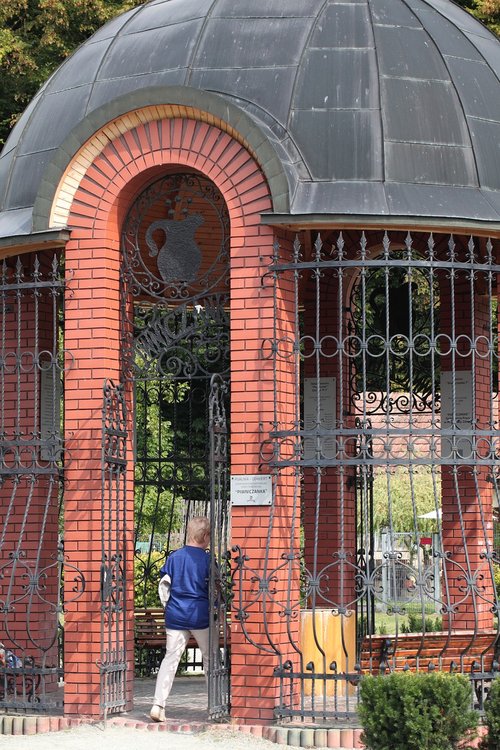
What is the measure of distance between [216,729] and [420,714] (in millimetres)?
2280

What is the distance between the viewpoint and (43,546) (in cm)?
1268

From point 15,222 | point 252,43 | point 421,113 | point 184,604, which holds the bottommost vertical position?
point 184,604

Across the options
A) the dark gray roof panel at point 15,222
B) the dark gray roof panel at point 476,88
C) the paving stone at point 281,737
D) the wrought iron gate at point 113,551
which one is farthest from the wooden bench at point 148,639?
the dark gray roof panel at point 476,88

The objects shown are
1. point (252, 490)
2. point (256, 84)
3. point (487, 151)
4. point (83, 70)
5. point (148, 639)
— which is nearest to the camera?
point (252, 490)

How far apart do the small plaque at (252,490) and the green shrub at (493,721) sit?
2.64m

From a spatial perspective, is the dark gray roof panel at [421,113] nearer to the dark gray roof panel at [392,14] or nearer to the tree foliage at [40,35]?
the dark gray roof panel at [392,14]

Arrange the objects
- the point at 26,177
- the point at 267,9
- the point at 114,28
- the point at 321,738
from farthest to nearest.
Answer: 1. the point at 114,28
2. the point at 26,177
3. the point at 267,9
4. the point at 321,738

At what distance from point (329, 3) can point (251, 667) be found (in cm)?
538

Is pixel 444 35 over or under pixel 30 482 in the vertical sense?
over

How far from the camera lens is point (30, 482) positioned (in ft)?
41.6

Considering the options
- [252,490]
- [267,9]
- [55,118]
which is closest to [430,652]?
[252,490]

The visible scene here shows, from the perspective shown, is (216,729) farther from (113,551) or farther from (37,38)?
(37,38)

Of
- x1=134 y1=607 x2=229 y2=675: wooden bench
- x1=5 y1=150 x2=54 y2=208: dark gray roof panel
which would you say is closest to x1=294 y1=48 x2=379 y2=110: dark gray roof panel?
x1=5 y1=150 x2=54 y2=208: dark gray roof panel

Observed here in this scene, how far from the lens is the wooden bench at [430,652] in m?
10.9
